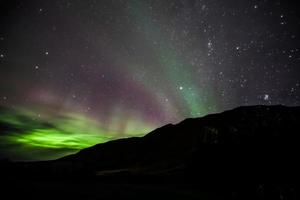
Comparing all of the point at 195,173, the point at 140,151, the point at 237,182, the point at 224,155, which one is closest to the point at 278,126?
the point at 224,155

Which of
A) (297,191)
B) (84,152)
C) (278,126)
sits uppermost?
(84,152)

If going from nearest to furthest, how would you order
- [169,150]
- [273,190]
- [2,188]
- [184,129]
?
[2,188] < [273,190] < [169,150] < [184,129]

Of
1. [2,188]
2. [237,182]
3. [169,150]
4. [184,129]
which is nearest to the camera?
[2,188]

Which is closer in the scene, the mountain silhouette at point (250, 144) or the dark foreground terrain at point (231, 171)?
the dark foreground terrain at point (231, 171)

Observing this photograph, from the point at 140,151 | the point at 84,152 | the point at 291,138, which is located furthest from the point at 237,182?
the point at 84,152

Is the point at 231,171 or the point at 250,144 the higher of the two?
the point at 250,144

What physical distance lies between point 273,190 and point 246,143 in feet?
9.63

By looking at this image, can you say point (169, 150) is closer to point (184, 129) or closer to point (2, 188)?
point (184, 129)

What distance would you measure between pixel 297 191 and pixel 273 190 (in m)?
0.84

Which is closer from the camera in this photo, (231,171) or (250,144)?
(231,171)

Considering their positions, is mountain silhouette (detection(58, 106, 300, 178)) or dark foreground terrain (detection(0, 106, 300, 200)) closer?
dark foreground terrain (detection(0, 106, 300, 200))

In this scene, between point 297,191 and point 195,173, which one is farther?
point 195,173

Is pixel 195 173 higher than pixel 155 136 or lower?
lower

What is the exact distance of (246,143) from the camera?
38.8 feet
